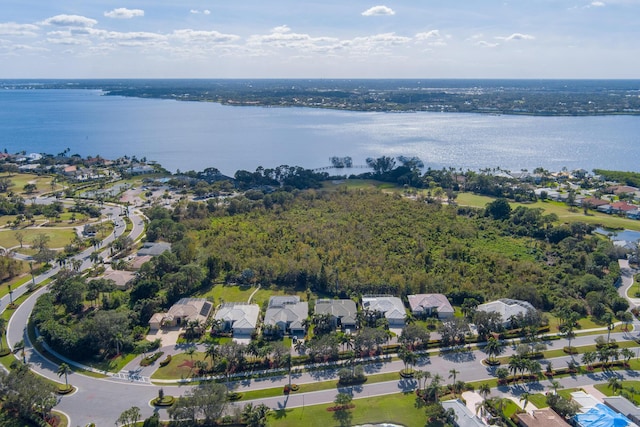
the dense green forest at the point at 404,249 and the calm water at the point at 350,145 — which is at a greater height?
the calm water at the point at 350,145

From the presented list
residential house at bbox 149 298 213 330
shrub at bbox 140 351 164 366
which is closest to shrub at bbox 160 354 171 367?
shrub at bbox 140 351 164 366

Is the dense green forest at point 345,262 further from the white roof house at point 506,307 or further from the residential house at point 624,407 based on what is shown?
the residential house at point 624,407

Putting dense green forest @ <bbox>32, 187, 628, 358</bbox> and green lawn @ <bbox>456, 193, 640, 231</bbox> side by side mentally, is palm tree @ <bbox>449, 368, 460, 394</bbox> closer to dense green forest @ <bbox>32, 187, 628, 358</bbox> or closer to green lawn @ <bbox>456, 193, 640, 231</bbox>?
dense green forest @ <bbox>32, 187, 628, 358</bbox>

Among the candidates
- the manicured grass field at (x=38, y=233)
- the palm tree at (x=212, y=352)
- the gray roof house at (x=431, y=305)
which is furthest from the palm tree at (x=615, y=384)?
the manicured grass field at (x=38, y=233)

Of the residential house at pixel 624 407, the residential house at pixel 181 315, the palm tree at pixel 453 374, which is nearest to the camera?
the residential house at pixel 624 407

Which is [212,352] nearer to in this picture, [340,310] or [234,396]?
[234,396]
